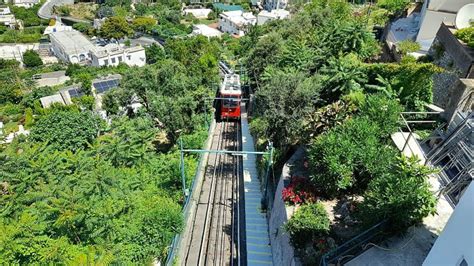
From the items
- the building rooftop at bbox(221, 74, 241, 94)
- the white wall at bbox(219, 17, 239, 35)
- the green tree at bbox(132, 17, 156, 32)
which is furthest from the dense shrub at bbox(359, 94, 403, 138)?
the green tree at bbox(132, 17, 156, 32)

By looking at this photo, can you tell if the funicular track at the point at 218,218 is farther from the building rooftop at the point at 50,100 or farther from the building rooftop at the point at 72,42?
the building rooftop at the point at 72,42

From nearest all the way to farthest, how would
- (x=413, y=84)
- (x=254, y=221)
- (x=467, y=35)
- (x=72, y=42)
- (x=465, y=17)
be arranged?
(x=467, y=35)
(x=413, y=84)
(x=465, y=17)
(x=254, y=221)
(x=72, y=42)

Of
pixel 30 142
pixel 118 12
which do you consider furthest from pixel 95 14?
pixel 30 142

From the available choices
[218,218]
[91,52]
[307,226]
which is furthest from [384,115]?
[91,52]

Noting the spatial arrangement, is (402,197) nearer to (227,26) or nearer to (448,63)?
(448,63)

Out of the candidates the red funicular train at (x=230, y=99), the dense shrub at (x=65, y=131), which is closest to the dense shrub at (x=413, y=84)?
the red funicular train at (x=230, y=99)

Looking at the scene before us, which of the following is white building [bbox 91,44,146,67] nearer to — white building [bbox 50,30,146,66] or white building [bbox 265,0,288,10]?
white building [bbox 50,30,146,66]
